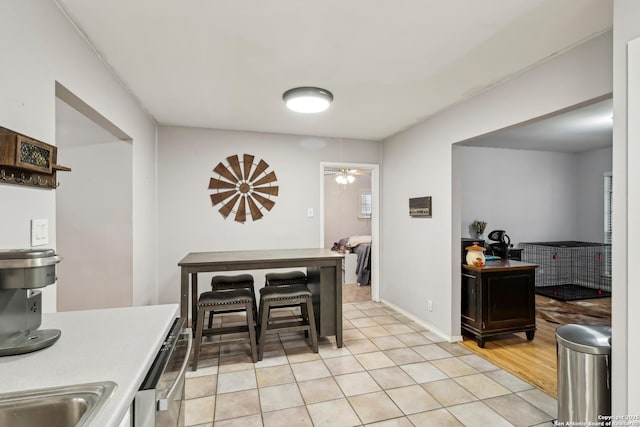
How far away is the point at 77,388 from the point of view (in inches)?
35.1

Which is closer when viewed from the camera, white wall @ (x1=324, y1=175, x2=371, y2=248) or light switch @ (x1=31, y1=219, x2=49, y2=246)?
light switch @ (x1=31, y1=219, x2=49, y2=246)

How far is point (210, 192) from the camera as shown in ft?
13.3

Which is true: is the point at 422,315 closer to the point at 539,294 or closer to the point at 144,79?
the point at 539,294

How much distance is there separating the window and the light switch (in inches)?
270

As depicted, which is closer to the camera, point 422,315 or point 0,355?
point 0,355

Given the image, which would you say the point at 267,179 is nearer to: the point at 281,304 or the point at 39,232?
the point at 281,304

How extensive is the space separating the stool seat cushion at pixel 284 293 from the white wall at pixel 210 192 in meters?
1.28

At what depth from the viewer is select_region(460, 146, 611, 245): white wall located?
17.9 ft

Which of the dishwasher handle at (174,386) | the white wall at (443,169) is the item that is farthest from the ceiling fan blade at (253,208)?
the dishwasher handle at (174,386)

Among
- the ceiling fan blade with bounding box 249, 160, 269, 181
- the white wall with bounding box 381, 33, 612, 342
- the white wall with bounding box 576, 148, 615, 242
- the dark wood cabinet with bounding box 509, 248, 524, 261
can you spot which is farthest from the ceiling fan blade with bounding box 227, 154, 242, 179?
the white wall with bounding box 576, 148, 615, 242

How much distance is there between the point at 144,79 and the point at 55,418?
2.43 m

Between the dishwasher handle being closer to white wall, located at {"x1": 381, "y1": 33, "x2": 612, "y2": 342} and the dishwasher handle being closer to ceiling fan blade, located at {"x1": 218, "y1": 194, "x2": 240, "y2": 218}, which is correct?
white wall, located at {"x1": 381, "y1": 33, "x2": 612, "y2": 342}

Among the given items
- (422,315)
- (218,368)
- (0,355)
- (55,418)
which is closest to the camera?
(55,418)

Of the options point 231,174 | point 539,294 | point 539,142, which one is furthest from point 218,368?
point 539,142
